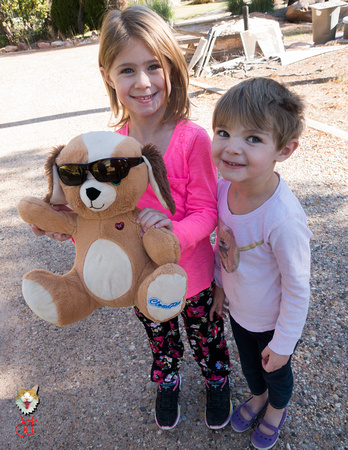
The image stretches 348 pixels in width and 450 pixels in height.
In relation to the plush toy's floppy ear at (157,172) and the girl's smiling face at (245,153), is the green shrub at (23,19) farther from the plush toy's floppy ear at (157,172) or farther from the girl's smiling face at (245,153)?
the girl's smiling face at (245,153)

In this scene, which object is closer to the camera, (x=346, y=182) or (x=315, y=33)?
(x=346, y=182)

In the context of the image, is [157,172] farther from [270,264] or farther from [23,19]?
[23,19]

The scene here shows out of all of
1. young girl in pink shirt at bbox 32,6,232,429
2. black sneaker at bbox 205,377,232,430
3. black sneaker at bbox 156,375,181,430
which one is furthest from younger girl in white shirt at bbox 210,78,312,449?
black sneaker at bbox 156,375,181,430

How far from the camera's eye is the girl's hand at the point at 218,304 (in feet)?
5.47

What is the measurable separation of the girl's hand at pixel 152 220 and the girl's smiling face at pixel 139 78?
0.47 meters

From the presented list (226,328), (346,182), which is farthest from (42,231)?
(346,182)

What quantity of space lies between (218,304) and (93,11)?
21.2 m

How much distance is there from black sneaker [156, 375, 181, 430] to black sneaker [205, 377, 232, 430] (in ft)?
0.57

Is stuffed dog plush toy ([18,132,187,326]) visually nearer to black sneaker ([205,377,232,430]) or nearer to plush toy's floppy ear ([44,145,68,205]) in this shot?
plush toy's floppy ear ([44,145,68,205])

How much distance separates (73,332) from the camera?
2611 millimetres

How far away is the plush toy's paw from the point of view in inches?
46.1

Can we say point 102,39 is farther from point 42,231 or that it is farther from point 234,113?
point 42,231

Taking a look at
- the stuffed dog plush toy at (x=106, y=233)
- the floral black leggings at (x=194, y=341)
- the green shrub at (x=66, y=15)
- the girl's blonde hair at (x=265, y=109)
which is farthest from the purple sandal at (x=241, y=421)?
the green shrub at (x=66, y=15)

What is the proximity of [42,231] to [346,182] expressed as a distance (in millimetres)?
3365
